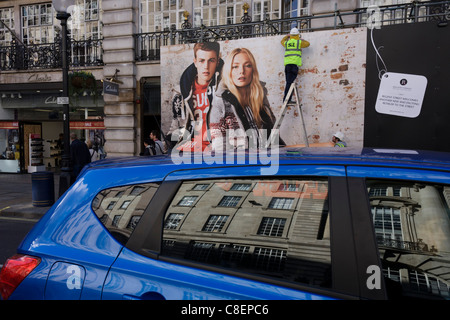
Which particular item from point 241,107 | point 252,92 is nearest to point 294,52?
point 252,92

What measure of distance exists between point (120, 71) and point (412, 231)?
13474mm

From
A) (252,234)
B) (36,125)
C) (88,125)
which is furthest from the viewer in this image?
(36,125)

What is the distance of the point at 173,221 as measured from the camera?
172 cm

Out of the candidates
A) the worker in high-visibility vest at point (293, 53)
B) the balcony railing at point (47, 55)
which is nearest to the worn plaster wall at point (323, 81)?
the worker in high-visibility vest at point (293, 53)

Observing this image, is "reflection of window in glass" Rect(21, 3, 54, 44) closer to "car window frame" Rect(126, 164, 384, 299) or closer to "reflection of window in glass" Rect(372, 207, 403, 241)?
"car window frame" Rect(126, 164, 384, 299)

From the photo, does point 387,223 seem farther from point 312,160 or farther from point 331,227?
point 312,160

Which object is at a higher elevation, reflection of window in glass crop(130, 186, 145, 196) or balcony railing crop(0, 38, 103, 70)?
balcony railing crop(0, 38, 103, 70)

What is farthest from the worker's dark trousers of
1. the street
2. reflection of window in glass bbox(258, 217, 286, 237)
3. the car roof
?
reflection of window in glass bbox(258, 217, 286, 237)

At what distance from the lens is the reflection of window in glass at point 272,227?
1630 millimetres

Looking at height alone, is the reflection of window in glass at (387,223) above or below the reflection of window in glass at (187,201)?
below

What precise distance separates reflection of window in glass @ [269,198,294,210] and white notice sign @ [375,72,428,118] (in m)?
8.35

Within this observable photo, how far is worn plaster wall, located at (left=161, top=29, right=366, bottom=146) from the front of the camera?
912cm

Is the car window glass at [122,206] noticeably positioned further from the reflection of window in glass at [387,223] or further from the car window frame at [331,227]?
the reflection of window in glass at [387,223]

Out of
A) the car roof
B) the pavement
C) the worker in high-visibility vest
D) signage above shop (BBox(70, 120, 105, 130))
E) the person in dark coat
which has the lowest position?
the pavement
